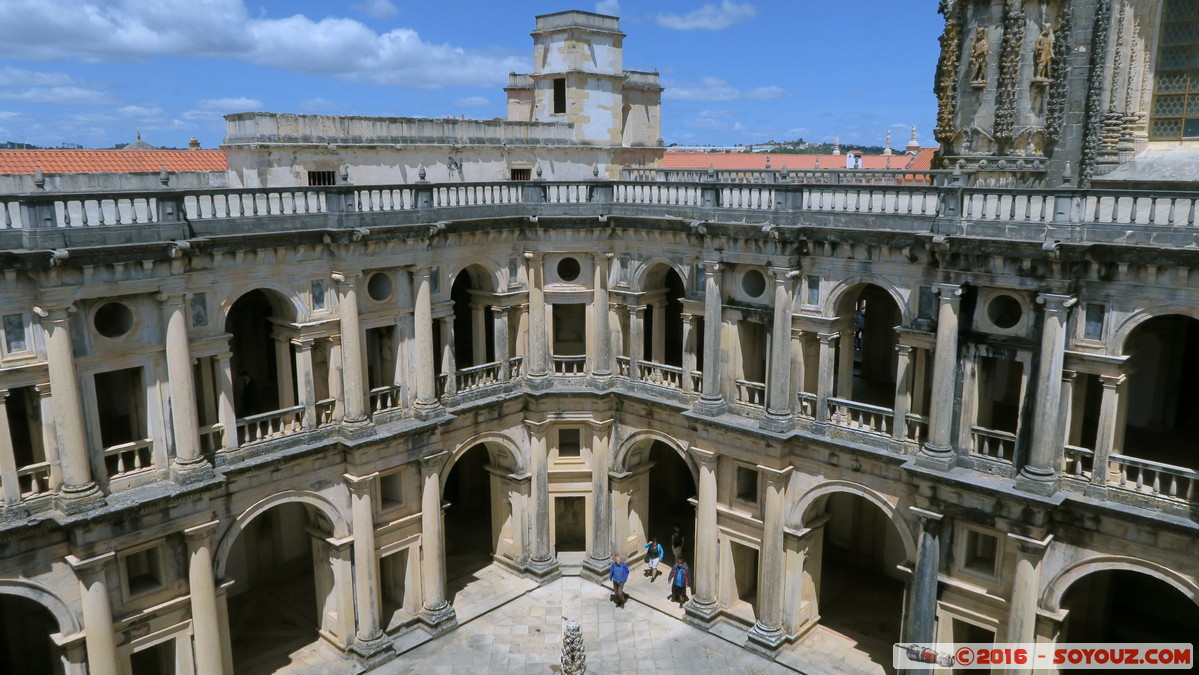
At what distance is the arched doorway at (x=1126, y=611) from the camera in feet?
81.4

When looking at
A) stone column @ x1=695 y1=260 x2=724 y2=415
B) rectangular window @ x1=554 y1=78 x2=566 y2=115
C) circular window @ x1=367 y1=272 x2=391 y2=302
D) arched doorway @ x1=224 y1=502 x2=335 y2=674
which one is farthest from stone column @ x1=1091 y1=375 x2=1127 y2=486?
rectangular window @ x1=554 y1=78 x2=566 y2=115

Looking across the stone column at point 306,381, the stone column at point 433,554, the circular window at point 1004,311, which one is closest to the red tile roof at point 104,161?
the stone column at point 306,381

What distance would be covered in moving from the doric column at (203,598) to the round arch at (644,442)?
13.4 m

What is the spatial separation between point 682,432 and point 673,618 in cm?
633

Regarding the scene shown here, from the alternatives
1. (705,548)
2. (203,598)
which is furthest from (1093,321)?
(203,598)

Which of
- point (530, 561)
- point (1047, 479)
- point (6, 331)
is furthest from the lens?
point (530, 561)

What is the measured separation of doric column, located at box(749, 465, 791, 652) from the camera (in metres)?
25.5

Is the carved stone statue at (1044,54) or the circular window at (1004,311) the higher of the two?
the carved stone statue at (1044,54)

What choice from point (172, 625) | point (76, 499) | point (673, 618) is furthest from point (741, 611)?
point (76, 499)

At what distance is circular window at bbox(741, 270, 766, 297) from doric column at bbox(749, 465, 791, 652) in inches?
208

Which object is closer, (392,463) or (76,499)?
(76,499)

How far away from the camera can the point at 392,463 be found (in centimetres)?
2538

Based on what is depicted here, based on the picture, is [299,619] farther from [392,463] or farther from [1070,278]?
[1070,278]

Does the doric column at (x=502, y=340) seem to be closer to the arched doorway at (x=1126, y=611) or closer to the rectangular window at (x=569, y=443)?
the rectangular window at (x=569, y=443)
